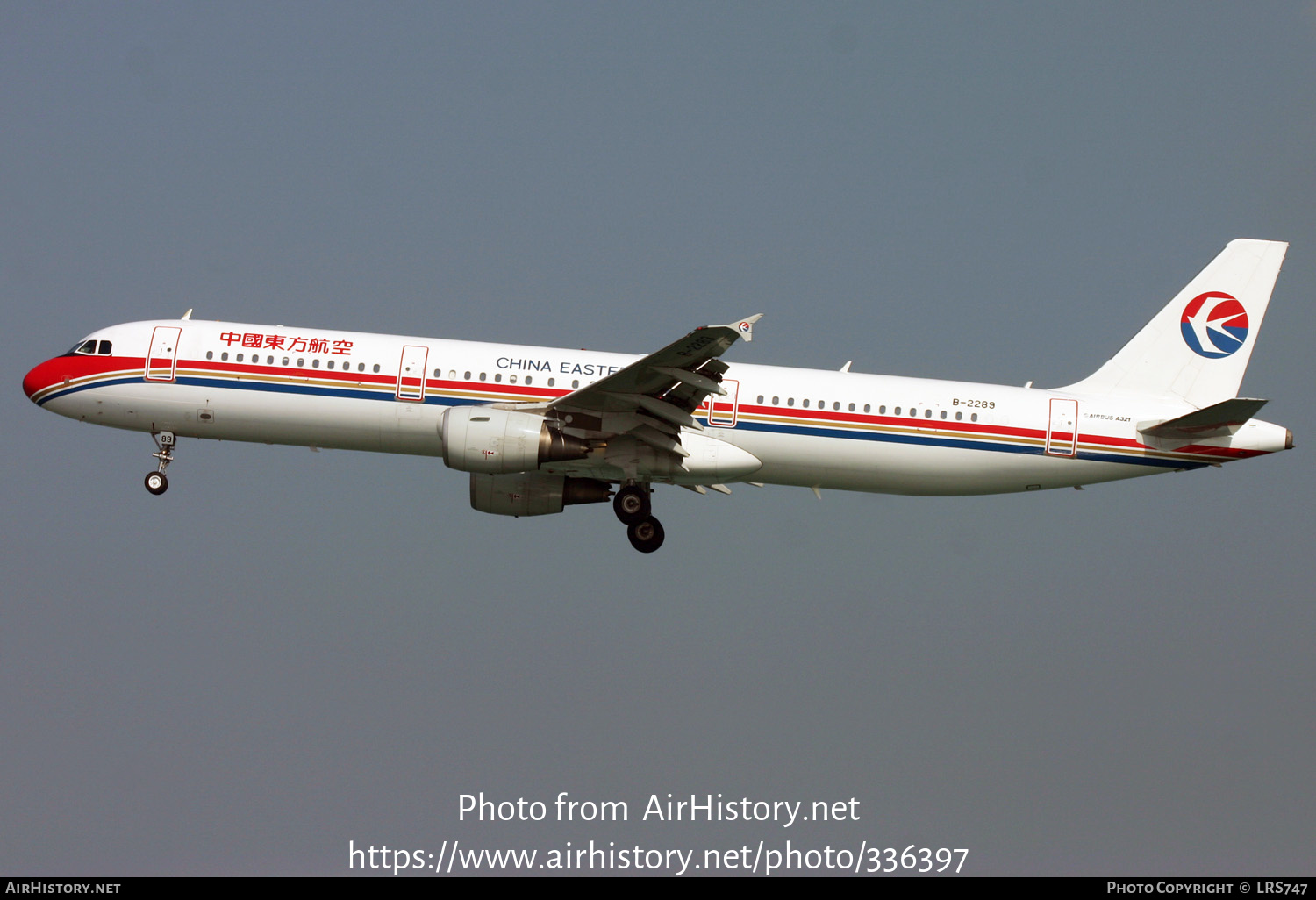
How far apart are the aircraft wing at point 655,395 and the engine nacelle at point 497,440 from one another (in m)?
0.76

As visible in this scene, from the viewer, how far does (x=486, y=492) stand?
3444cm

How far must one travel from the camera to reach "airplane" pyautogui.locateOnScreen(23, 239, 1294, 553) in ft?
104

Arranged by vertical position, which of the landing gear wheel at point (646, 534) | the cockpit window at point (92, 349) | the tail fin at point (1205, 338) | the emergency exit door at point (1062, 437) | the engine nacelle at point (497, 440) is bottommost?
the landing gear wheel at point (646, 534)

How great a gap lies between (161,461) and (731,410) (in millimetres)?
13911

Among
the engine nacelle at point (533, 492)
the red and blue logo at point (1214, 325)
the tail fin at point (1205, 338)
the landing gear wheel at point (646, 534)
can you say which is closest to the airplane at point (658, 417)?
the landing gear wheel at point (646, 534)

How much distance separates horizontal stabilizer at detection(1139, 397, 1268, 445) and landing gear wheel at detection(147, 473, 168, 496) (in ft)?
76.9

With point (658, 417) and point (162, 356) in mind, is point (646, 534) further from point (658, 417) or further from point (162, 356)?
point (162, 356)

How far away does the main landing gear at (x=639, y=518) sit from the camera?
32.5 metres

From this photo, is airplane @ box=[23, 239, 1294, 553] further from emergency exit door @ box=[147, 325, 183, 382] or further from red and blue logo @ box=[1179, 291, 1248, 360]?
red and blue logo @ box=[1179, 291, 1248, 360]

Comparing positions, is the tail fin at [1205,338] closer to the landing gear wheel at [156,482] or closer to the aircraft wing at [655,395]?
the aircraft wing at [655,395]

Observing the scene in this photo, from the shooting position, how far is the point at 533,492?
1342 inches

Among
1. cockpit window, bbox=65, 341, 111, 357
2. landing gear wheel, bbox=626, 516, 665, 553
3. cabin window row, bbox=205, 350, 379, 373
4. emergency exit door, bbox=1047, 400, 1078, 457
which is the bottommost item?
landing gear wheel, bbox=626, 516, 665, 553

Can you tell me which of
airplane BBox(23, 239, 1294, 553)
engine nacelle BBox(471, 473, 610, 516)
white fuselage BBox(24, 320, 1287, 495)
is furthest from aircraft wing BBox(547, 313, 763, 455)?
engine nacelle BBox(471, 473, 610, 516)

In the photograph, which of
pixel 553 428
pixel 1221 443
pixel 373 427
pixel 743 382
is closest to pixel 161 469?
pixel 373 427
